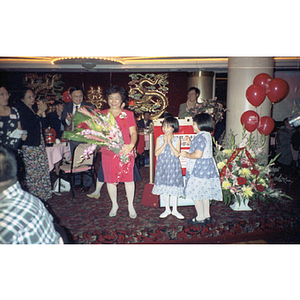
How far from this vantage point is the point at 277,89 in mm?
3229

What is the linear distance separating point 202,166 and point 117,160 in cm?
97

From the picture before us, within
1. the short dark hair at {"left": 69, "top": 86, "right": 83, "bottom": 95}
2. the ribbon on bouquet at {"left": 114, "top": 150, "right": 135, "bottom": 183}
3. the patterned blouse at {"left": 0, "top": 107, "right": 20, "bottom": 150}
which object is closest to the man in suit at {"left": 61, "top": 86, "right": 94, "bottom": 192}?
the short dark hair at {"left": 69, "top": 86, "right": 83, "bottom": 95}

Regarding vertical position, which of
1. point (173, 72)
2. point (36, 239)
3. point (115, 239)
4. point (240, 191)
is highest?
point (173, 72)

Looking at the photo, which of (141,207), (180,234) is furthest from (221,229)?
(141,207)

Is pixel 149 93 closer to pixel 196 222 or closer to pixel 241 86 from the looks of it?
pixel 241 86

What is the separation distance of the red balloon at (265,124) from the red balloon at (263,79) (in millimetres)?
430

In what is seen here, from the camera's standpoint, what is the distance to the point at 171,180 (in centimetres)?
304

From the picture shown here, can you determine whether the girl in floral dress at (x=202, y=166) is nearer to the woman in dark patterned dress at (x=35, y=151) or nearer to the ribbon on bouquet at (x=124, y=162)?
the ribbon on bouquet at (x=124, y=162)

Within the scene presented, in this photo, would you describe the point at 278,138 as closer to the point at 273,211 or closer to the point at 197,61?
the point at 273,211

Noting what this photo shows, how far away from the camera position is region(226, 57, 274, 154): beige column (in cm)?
339

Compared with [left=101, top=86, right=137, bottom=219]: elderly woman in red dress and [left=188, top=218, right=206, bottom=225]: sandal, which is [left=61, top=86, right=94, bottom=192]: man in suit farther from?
[left=188, top=218, right=206, bottom=225]: sandal

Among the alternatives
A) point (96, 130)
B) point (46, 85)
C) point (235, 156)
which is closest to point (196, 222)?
point (235, 156)

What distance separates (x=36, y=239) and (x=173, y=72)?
2.57 m

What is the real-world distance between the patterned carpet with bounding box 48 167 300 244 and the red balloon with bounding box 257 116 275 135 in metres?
1.02
